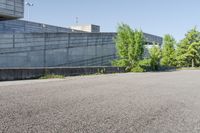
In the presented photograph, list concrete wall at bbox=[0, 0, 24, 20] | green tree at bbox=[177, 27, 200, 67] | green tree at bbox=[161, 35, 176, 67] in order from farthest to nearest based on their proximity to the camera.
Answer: green tree at bbox=[177, 27, 200, 67] → green tree at bbox=[161, 35, 176, 67] → concrete wall at bbox=[0, 0, 24, 20]

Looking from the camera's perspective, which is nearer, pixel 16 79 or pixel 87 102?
pixel 87 102

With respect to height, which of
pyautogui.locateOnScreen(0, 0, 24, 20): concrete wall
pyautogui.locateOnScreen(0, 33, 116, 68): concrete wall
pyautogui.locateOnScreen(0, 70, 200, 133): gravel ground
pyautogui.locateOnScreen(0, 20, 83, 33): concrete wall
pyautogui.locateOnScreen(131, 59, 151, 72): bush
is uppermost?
pyautogui.locateOnScreen(0, 0, 24, 20): concrete wall

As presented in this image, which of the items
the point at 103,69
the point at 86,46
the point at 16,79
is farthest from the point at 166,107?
the point at 86,46

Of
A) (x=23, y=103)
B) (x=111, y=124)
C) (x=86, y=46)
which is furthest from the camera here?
(x=86, y=46)

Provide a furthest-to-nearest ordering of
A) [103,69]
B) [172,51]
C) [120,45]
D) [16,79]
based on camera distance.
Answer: [172,51]
[120,45]
[103,69]
[16,79]

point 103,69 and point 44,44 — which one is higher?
point 44,44

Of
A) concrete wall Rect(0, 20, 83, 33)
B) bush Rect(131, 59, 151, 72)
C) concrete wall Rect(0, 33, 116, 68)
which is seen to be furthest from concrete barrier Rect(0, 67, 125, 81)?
concrete wall Rect(0, 20, 83, 33)

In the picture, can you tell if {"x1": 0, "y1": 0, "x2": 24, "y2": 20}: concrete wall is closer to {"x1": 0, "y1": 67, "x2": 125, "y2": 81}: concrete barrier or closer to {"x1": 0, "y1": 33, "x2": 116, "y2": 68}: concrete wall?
{"x1": 0, "y1": 33, "x2": 116, "y2": 68}: concrete wall

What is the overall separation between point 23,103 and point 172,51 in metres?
57.1

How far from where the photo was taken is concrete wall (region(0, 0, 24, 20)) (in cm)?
4931

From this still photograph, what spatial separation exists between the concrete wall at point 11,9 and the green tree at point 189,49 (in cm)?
3523

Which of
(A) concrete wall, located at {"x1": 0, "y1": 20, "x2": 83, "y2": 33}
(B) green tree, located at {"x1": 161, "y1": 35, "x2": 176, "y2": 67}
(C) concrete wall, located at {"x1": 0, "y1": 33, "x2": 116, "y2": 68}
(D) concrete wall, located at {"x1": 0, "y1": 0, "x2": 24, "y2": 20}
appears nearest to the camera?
(C) concrete wall, located at {"x1": 0, "y1": 33, "x2": 116, "y2": 68}

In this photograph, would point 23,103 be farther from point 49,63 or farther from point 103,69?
point 49,63

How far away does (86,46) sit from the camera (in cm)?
4900
